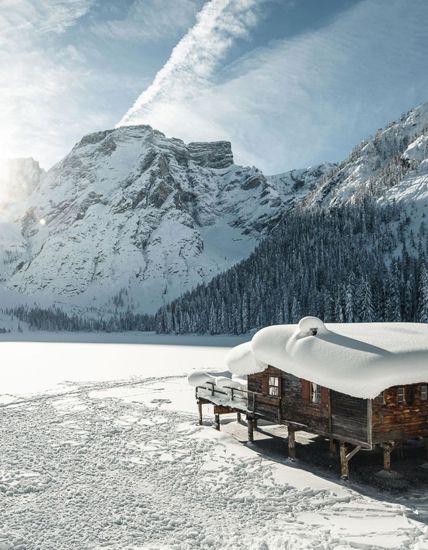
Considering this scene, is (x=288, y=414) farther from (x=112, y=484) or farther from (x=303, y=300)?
(x=303, y=300)

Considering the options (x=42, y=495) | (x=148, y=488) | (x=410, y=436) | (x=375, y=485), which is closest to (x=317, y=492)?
(x=375, y=485)

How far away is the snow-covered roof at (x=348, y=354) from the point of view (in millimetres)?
20125

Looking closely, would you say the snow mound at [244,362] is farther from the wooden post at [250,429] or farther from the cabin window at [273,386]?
the wooden post at [250,429]

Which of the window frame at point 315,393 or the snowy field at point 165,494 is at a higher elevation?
the window frame at point 315,393

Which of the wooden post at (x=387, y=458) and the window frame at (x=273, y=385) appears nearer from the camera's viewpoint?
the wooden post at (x=387, y=458)

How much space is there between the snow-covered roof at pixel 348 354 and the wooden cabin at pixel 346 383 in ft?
0.13

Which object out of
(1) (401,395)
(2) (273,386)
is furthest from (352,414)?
(2) (273,386)

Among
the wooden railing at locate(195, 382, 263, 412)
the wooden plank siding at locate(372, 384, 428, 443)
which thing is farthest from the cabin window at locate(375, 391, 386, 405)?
the wooden railing at locate(195, 382, 263, 412)

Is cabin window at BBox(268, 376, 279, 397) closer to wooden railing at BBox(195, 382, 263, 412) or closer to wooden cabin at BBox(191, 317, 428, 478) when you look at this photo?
wooden cabin at BBox(191, 317, 428, 478)

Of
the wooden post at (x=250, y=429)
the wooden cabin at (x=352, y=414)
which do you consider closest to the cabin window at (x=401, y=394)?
the wooden cabin at (x=352, y=414)

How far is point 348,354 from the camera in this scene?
21.4 metres

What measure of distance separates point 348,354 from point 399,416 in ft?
11.5

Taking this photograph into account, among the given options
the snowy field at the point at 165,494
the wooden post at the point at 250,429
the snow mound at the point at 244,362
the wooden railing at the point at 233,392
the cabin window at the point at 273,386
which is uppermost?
the snow mound at the point at 244,362

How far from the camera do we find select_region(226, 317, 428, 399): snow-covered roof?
2012cm
